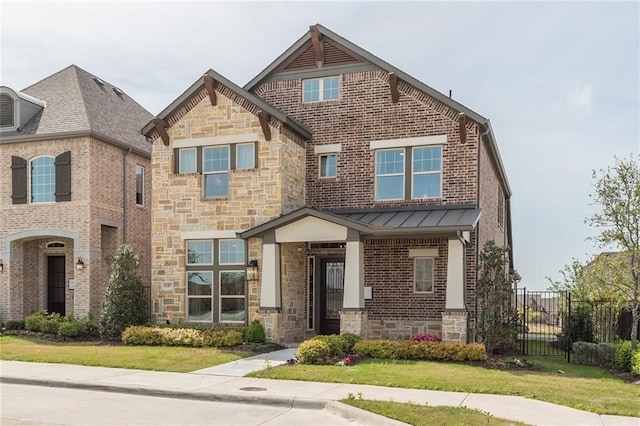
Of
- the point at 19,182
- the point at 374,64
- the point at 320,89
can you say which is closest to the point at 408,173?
the point at 374,64

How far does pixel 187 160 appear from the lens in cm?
1891

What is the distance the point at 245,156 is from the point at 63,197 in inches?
285

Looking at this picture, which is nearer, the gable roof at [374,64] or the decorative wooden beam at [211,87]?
the gable roof at [374,64]

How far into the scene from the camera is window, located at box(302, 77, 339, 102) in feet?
63.3

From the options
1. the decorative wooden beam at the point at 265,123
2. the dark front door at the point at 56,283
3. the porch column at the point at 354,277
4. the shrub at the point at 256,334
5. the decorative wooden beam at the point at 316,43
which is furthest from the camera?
the dark front door at the point at 56,283

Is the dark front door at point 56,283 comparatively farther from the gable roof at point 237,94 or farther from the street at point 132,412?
the street at point 132,412

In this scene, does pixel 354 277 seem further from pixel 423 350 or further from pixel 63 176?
pixel 63 176

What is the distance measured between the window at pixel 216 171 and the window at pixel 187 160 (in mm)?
403

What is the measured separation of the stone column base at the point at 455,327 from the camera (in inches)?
601

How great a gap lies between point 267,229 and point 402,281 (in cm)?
421

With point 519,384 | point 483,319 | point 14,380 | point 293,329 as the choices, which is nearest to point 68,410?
point 14,380

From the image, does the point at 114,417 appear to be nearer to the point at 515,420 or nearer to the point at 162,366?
the point at 162,366

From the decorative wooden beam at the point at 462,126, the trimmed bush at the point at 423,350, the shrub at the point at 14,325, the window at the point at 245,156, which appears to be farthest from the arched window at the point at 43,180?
the decorative wooden beam at the point at 462,126

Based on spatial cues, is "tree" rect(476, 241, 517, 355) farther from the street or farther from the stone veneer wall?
the street
